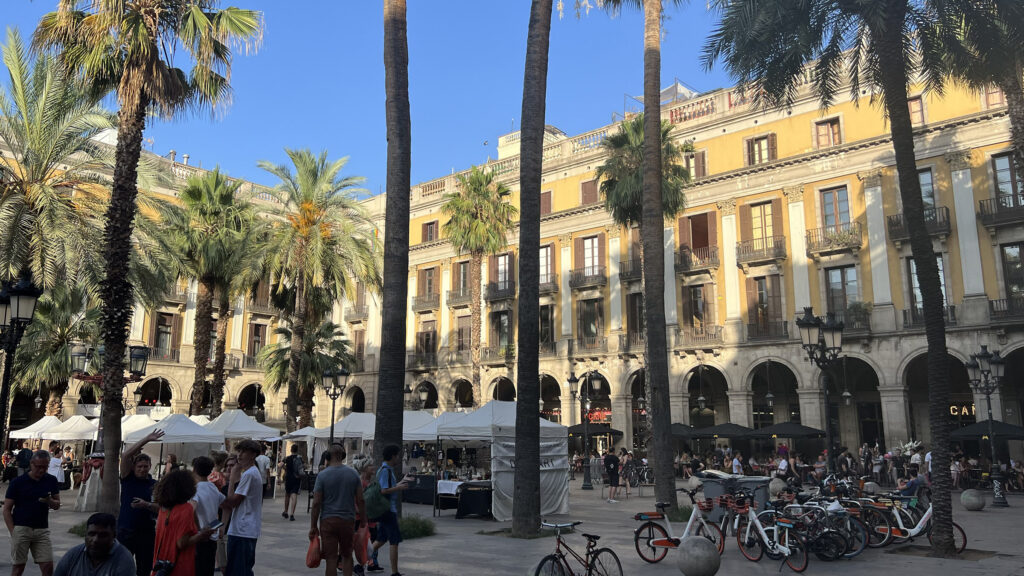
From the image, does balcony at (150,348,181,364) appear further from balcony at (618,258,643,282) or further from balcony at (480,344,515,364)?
balcony at (618,258,643,282)

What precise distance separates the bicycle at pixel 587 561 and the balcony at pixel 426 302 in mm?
36736

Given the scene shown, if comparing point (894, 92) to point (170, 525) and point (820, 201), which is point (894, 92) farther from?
point (820, 201)

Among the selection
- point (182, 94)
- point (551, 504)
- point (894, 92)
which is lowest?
point (551, 504)

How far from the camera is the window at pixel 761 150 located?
3262 centimetres

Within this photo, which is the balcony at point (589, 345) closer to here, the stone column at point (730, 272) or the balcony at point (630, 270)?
the balcony at point (630, 270)

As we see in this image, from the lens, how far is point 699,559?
8461 mm

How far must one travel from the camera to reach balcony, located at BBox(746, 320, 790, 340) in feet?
101

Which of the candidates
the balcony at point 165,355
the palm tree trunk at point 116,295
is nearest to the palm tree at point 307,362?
the balcony at point 165,355

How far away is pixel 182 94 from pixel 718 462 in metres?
23.4

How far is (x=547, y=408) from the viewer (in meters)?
41.0

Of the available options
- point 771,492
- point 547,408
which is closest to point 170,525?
point 771,492

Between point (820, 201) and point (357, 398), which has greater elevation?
point (820, 201)

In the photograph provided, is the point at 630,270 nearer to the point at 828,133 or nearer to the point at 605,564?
the point at 828,133

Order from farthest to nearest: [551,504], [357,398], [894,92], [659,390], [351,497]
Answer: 1. [357,398]
2. [551,504]
3. [659,390]
4. [894,92]
5. [351,497]
